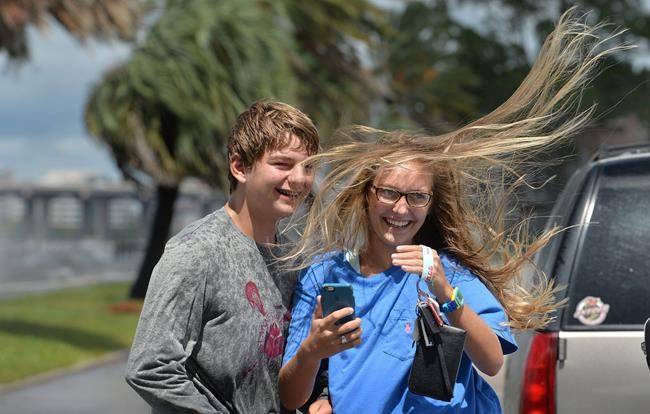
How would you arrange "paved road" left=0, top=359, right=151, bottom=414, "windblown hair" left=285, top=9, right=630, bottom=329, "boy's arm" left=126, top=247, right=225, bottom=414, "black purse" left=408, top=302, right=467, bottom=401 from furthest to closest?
"paved road" left=0, top=359, right=151, bottom=414
"windblown hair" left=285, top=9, right=630, bottom=329
"black purse" left=408, top=302, right=467, bottom=401
"boy's arm" left=126, top=247, right=225, bottom=414

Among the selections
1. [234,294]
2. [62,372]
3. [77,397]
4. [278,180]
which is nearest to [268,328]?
[234,294]

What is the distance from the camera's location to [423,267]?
2.61 metres

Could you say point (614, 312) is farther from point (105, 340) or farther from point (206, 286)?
point (105, 340)

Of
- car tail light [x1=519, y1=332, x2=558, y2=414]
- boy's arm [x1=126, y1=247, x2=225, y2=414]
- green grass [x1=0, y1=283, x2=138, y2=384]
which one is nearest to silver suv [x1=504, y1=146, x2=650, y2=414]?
car tail light [x1=519, y1=332, x2=558, y2=414]

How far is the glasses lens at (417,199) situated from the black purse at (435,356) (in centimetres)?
29

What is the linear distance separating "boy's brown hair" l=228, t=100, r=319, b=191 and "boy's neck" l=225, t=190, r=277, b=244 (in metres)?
0.09

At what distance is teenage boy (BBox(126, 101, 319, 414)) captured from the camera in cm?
256

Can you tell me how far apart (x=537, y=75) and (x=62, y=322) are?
538 inches

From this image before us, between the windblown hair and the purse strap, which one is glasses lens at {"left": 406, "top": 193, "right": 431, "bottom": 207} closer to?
the windblown hair

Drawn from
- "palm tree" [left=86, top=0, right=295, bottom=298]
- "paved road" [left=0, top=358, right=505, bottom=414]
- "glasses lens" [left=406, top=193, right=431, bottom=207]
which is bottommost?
"paved road" [left=0, top=358, right=505, bottom=414]

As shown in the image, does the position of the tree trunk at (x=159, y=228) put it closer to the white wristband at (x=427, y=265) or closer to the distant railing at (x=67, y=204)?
the white wristband at (x=427, y=265)

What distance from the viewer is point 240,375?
2.71m

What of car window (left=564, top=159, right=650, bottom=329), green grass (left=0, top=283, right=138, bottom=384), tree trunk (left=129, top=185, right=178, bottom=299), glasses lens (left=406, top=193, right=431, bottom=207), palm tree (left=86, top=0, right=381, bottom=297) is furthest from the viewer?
tree trunk (left=129, top=185, right=178, bottom=299)

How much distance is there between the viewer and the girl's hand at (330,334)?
2.57 metres
